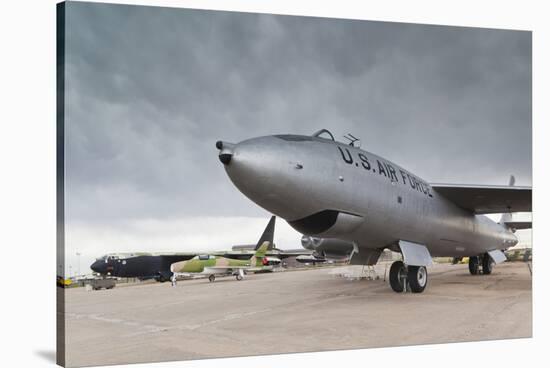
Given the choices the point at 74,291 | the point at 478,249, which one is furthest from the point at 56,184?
the point at 478,249

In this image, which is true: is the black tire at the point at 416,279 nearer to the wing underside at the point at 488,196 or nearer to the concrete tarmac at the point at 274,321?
the concrete tarmac at the point at 274,321

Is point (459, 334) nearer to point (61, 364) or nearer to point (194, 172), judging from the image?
point (194, 172)

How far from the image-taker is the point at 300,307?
30.5 ft

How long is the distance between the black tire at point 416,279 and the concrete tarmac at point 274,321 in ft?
0.75

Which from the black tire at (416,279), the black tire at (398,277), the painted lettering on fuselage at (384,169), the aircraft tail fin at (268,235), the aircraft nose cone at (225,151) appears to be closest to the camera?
the aircraft nose cone at (225,151)

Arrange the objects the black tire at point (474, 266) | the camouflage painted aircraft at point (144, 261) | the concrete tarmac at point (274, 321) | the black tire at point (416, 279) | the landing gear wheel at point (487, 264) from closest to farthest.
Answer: the concrete tarmac at point (274, 321) → the camouflage painted aircraft at point (144, 261) → the black tire at point (416, 279) → the landing gear wheel at point (487, 264) → the black tire at point (474, 266)

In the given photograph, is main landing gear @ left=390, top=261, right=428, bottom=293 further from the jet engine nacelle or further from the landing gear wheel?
the landing gear wheel

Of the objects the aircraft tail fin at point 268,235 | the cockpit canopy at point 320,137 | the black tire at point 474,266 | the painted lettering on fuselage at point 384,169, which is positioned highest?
the cockpit canopy at point 320,137

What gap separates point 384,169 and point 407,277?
2.90m

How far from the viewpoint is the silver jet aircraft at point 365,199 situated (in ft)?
Result: 24.0

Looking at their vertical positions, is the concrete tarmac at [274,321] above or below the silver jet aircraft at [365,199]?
below

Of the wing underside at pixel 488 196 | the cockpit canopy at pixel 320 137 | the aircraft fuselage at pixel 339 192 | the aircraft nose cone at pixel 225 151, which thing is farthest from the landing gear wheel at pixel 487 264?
the aircraft nose cone at pixel 225 151

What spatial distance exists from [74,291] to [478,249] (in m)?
10.7

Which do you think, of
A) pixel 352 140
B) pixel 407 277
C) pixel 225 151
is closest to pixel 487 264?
pixel 407 277
